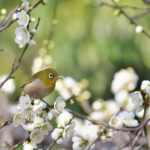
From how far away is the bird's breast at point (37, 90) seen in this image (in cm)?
132

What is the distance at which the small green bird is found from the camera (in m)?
1.33

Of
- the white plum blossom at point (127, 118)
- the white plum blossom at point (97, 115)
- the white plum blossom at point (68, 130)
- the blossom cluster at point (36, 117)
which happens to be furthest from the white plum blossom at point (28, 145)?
the white plum blossom at point (97, 115)

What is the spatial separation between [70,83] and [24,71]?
0.84m

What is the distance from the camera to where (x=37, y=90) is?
1333 mm

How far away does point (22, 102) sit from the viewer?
42.4 inches

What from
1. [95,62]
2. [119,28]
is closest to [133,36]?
[119,28]

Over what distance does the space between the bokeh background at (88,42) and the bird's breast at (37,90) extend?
132cm

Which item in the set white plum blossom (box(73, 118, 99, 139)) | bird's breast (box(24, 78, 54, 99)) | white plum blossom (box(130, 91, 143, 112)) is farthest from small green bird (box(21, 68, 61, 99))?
white plum blossom (box(130, 91, 143, 112))

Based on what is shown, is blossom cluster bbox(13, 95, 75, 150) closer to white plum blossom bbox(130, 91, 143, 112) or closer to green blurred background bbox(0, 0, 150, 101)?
white plum blossom bbox(130, 91, 143, 112)

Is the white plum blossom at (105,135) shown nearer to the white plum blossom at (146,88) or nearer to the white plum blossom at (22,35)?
the white plum blossom at (146,88)

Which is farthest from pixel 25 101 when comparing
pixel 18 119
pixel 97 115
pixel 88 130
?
pixel 97 115

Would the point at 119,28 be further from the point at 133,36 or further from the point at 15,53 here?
the point at 15,53

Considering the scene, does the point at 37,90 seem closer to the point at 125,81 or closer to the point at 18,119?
the point at 18,119

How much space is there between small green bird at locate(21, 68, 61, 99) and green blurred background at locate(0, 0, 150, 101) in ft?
4.37
